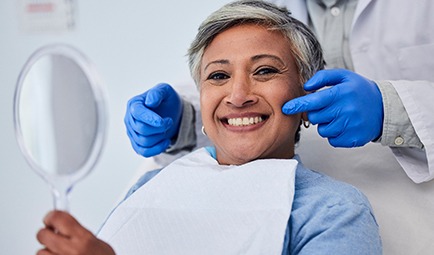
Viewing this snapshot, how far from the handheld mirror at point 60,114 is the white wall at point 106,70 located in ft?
3.99

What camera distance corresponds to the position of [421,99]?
1.23 m

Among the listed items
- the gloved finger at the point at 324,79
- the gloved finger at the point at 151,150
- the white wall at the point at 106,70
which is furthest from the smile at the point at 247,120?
the white wall at the point at 106,70

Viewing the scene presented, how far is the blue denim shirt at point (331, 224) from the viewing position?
0.97 meters

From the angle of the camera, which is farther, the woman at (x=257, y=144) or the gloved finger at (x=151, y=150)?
the gloved finger at (x=151, y=150)

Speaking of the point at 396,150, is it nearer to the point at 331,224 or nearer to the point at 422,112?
the point at 422,112

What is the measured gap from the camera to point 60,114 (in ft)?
2.91

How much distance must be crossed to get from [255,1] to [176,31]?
2.97 feet

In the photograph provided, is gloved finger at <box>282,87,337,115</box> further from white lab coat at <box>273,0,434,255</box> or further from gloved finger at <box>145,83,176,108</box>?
gloved finger at <box>145,83,176,108</box>

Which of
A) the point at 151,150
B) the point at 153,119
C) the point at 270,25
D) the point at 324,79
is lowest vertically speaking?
the point at 151,150

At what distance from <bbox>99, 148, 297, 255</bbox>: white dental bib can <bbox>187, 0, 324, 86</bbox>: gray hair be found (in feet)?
0.79

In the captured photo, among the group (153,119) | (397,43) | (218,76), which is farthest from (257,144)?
(397,43)

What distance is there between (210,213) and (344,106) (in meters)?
0.36

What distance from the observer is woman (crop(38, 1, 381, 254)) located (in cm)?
101

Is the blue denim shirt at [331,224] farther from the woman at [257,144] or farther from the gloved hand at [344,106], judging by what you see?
the gloved hand at [344,106]
